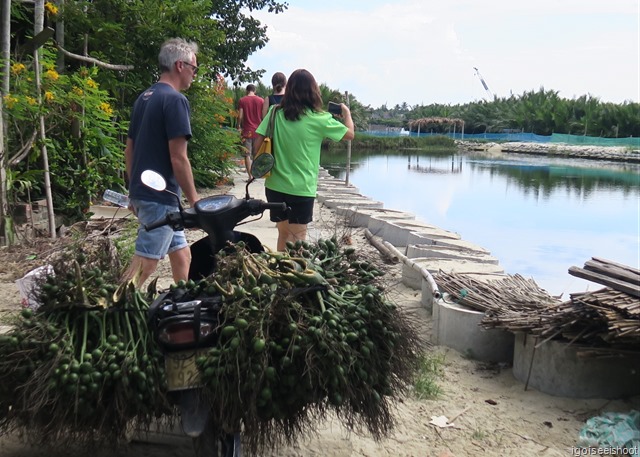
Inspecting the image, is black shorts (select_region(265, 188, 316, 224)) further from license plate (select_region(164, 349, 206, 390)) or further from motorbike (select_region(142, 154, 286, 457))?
license plate (select_region(164, 349, 206, 390))

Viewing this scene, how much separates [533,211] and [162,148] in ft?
48.6

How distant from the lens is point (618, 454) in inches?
141

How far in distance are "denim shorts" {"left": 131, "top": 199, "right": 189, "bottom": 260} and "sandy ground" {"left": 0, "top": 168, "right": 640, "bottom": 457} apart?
2.87 feet

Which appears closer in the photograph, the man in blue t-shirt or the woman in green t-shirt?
the man in blue t-shirt

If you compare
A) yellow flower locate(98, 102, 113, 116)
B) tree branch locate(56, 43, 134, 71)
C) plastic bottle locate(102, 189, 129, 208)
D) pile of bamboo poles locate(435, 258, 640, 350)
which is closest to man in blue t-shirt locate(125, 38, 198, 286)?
plastic bottle locate(102, 189, 129, 208)

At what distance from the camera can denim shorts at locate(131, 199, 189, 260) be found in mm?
3926

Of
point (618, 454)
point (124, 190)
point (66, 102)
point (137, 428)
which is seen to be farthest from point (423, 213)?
point (137, 428)

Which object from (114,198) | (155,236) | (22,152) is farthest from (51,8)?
(114,198)

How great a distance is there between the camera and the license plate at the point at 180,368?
8.79 feet

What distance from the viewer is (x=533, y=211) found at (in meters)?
17.4

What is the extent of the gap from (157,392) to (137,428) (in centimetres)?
34

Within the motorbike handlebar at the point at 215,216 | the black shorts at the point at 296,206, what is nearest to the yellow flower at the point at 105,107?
the black shorts at the point at 296,206

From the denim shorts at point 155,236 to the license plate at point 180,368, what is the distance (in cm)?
132

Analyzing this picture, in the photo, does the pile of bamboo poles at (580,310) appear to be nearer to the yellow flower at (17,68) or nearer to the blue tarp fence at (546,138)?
the yellow flower at (17,68)
